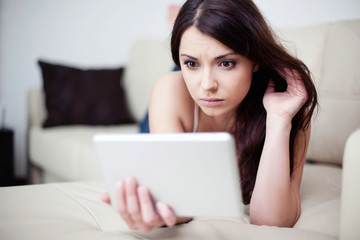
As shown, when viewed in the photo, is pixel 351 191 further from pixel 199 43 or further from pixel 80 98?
pixel 80 98

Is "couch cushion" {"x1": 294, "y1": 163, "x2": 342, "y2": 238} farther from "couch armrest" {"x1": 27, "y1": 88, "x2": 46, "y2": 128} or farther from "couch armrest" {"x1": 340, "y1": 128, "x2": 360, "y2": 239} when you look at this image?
"couch armrest" {"x1": 27, "y1": 88, "x2": 46, "y2": 128}

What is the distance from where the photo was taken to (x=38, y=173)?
2.76 m

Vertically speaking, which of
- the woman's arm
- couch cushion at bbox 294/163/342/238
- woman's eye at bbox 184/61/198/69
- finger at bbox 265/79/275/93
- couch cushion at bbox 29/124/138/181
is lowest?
couch cushion at bbox 29/124/138/181

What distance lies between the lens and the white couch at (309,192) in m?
0.81

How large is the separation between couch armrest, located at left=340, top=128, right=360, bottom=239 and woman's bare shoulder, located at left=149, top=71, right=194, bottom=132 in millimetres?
561

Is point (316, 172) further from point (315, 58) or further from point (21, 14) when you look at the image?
point (21, 14)

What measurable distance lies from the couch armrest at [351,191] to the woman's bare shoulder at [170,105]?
0.56m

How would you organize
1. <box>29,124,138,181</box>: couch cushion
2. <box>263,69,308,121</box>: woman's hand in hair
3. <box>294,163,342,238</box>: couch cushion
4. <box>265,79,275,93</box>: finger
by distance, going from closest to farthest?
1. <box>294,163,342,238</box>: couch cushion
2. <box>263,69,308,121</box>: woman's hand in hair
3. <box>265,79,275,93</box>: finger
4. <box>29,124,138,181</box>: couch cushion

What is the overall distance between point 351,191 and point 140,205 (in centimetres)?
39

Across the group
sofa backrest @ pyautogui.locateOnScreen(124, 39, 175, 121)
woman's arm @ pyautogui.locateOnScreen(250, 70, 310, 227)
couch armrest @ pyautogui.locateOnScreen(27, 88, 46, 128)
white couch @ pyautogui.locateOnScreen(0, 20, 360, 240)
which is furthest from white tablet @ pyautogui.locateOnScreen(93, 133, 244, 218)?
couch armrest @ pyautogui.locateOnScreen(27, 88, 46, 128)

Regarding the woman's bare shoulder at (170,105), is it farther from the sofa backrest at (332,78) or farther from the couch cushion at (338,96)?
the couch cushion at (338,96)

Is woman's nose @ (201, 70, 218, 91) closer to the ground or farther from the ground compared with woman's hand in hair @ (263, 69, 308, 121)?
farther from the ground

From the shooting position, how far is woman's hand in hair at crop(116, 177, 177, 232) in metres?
0.76

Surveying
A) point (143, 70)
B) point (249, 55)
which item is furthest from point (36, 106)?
point (249, 55)
